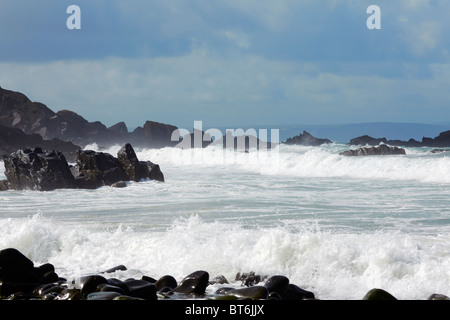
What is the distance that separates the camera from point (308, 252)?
33.9ft

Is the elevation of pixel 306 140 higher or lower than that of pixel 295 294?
higher

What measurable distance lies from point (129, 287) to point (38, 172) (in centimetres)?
2076

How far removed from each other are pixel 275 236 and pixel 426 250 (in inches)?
113

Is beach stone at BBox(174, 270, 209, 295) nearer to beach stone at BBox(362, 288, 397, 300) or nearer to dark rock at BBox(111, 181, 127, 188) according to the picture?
beach stone at BBox(362, 288, 397, 300)

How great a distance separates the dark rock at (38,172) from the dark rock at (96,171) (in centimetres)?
77

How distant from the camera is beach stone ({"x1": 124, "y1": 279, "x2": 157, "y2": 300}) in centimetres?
754

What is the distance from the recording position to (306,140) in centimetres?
8275

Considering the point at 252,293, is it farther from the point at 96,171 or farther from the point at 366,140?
the point at 366,140

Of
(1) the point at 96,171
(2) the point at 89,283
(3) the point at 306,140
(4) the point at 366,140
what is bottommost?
(2) the point at 89,283

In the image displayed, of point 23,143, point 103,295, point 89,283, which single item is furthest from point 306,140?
point 103,295

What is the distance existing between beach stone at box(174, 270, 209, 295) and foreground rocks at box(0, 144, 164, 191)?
1886cm

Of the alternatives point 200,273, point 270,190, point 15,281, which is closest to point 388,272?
point 200,273

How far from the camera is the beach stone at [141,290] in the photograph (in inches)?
297
